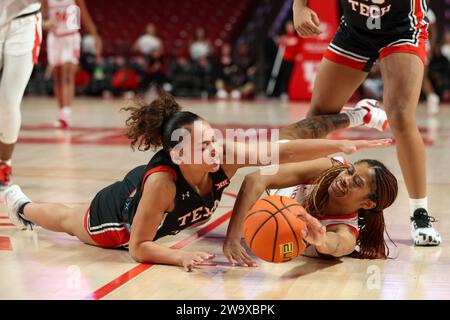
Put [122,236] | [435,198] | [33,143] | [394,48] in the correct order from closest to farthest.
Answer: [122,236] → [394,48] → [435,198] → [33,143]

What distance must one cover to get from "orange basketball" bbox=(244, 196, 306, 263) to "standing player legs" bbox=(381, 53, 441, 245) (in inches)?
39.7

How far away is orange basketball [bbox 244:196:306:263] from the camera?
3797 mm

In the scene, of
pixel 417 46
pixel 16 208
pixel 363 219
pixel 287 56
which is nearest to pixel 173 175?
pixel 363 219

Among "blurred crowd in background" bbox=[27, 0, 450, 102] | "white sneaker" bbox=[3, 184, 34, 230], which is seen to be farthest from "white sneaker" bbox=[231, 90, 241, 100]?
"white sneaker" bbox=[3, 184, 34, 230]

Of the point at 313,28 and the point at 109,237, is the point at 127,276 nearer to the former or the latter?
the point at 109,237

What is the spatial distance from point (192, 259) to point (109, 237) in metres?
0.73

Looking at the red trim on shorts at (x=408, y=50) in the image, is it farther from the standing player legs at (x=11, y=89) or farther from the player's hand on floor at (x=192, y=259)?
the standing player legs at (x=11, y=89)

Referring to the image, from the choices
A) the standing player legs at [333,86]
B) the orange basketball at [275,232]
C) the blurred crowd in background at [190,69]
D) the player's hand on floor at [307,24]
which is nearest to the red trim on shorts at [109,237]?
the orange basketball at [275,232]

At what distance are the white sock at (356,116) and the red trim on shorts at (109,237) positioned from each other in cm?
167

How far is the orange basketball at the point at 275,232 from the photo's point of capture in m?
3.80
